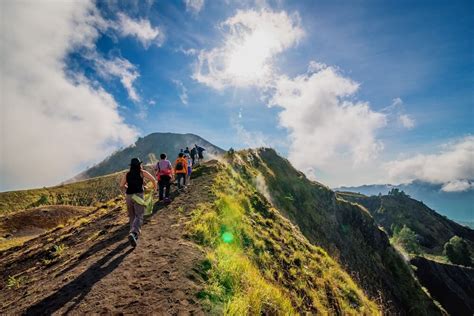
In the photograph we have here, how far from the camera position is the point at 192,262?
341 inches

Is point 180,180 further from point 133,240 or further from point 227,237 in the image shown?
point 133,240

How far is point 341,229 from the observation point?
4884cm

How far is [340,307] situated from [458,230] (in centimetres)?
23383

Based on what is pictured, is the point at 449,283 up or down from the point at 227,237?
down

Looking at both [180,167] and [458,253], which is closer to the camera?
[180,167]

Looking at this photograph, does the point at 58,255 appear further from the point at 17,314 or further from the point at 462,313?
the point at 462,313

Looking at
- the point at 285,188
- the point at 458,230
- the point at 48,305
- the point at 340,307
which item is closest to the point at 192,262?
the point at 48,305

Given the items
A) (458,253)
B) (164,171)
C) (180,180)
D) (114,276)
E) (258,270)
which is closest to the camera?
(114,276)

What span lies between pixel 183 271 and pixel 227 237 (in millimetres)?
4350

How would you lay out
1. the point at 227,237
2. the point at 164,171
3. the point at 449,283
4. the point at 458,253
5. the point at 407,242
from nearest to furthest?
the point at 227,237 → the point at 164,171 → the point at 449,283 → the point at 458,253 → the point at 407,242

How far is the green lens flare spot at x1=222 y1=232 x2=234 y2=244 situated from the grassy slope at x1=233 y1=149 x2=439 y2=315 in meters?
20.2

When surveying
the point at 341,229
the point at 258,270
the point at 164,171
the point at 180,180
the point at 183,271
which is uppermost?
the point at 164,171

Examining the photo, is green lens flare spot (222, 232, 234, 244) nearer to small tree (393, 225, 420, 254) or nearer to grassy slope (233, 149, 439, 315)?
grassy slope (233, 149, 439, 315)

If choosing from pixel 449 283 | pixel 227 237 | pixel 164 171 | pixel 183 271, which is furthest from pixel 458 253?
pixel 183 271
